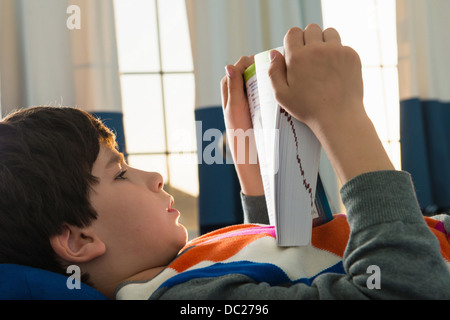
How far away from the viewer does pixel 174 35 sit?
2.20m

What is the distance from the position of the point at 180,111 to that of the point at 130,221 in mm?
1445

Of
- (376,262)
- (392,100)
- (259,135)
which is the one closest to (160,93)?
(392,100)

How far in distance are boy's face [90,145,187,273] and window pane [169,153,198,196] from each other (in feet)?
4.38

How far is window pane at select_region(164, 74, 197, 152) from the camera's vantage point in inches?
84.7

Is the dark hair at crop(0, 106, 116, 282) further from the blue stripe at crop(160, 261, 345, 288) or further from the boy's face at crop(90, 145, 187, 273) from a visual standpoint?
the blue stripe at crop(160, 261, 345, 288)

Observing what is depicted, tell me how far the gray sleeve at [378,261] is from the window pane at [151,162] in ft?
5.09

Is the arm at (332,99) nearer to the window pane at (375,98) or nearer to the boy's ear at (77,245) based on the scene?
the boy's ear at (77,245)

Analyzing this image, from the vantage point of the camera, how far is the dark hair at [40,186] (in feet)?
2.34

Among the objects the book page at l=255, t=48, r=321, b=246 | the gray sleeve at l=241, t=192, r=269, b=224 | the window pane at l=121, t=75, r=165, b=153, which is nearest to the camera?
the book page at l=255, t=48, r=321, b=246

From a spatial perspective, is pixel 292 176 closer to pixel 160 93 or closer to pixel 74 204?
pixel 74 204

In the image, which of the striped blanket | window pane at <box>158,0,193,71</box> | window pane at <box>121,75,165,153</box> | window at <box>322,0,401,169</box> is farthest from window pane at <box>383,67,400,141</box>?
the striped blanket

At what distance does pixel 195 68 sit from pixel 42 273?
1505 millimetres

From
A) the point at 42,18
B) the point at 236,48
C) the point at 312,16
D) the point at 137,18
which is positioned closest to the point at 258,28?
the point at 236,48

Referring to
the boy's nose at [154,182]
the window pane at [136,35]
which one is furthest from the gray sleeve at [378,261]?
the window pane at [136,35]
